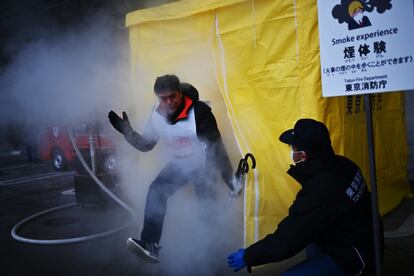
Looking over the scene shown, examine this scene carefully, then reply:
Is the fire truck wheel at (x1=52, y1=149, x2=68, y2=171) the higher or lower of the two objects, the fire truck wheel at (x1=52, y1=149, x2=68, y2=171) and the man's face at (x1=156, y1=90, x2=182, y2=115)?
the lower

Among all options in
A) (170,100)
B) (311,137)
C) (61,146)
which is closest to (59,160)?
(61,146)

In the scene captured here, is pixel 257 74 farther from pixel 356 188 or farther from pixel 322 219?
pixel 322 219

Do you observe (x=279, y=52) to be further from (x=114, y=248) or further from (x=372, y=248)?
(x=114, y=248)

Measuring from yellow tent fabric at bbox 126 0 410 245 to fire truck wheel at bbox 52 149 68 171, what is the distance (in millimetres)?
5747

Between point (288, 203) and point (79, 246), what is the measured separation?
2.31 metres

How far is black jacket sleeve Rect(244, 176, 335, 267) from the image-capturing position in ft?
6.51

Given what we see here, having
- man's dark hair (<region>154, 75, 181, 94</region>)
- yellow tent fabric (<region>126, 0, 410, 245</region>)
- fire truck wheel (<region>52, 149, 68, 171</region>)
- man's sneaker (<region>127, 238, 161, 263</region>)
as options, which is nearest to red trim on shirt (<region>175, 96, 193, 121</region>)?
man's dark hair (<region>154, 75, 181, 94</region>)

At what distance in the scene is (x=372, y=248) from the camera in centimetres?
220

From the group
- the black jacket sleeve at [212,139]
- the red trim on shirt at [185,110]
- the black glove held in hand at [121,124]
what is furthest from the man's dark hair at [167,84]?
the black glove held in hand at [121,124]

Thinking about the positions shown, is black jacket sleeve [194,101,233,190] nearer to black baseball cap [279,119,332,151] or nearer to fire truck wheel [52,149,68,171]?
black baseball cap [279,119,332,151]

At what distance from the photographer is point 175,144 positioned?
3.49 m

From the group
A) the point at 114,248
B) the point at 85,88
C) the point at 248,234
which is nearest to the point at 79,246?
the point at 114,248

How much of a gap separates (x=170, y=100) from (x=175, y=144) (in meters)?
0.44

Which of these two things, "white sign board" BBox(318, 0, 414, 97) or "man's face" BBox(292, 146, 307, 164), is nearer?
"white sign board" BBox(318, 0, 414, 97)
